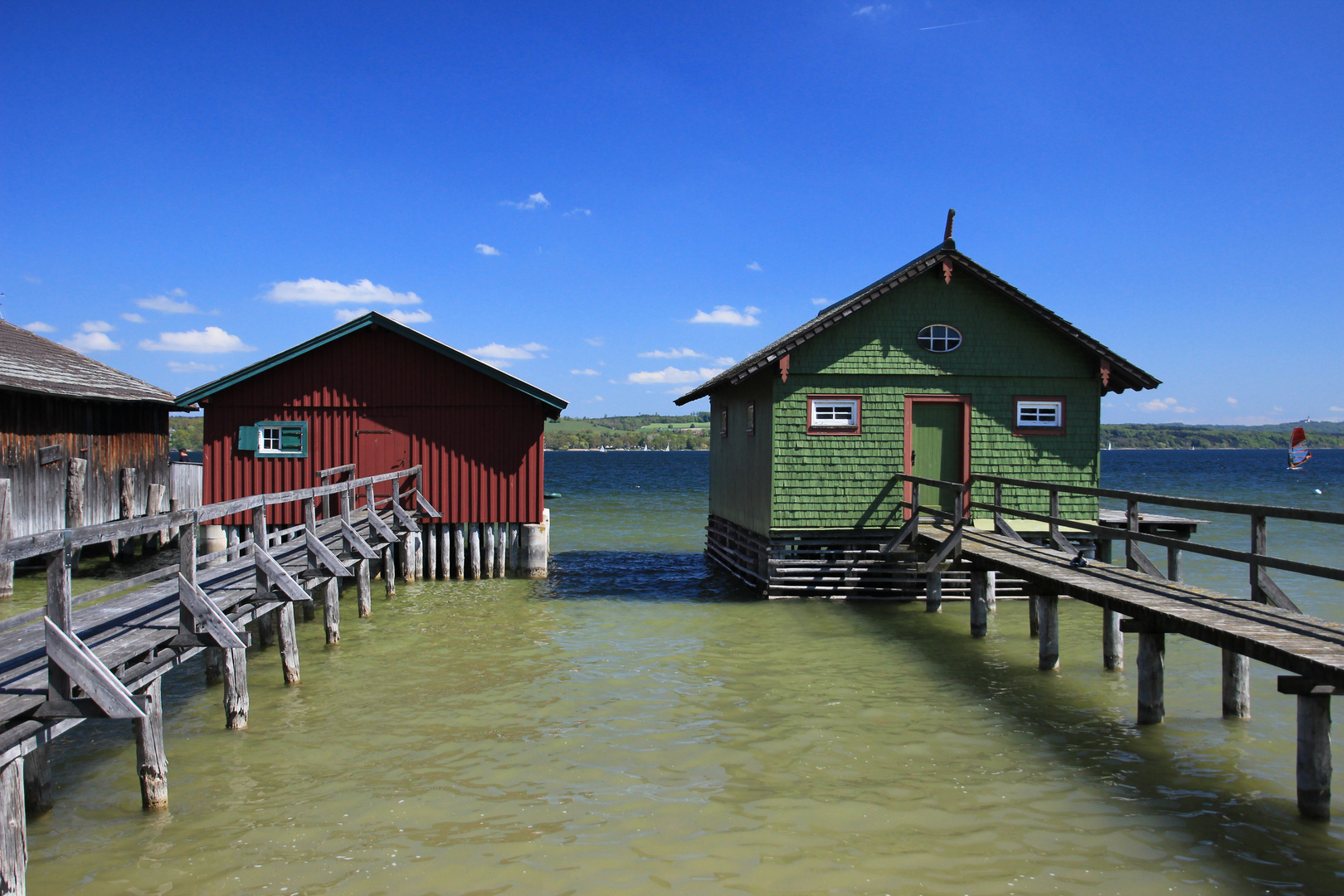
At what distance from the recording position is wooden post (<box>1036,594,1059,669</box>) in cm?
1084

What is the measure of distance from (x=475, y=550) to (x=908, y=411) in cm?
914

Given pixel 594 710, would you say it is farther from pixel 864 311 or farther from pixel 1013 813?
pixel 864 311

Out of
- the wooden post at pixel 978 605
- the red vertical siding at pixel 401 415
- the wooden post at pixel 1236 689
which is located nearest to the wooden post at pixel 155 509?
the red vertical siding at pixel 401 415

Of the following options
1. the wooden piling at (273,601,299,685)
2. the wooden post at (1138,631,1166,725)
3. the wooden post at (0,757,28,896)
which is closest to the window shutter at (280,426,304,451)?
the wooden piling at (273,601,299,685)

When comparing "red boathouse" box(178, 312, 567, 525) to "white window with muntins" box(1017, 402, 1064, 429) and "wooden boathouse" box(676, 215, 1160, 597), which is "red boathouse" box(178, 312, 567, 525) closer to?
"wooden boathouse" box(676, 215, 1160, 597)

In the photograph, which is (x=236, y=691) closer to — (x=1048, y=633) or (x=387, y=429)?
(x=1048, y=633)

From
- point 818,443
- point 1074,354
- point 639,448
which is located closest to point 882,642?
point 818,443

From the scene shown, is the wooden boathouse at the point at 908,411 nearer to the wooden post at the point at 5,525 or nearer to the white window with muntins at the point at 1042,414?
→ the white window with muntins at the point at 1042,414

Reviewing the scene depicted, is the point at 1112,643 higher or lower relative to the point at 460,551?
lower

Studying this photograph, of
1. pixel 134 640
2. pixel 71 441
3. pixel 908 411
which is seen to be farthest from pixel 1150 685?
pixel 71 441

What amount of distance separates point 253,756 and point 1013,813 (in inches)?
257

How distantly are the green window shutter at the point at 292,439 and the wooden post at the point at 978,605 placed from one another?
1307 cm

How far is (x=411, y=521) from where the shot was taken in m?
16.7

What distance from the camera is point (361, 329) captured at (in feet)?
57.1
